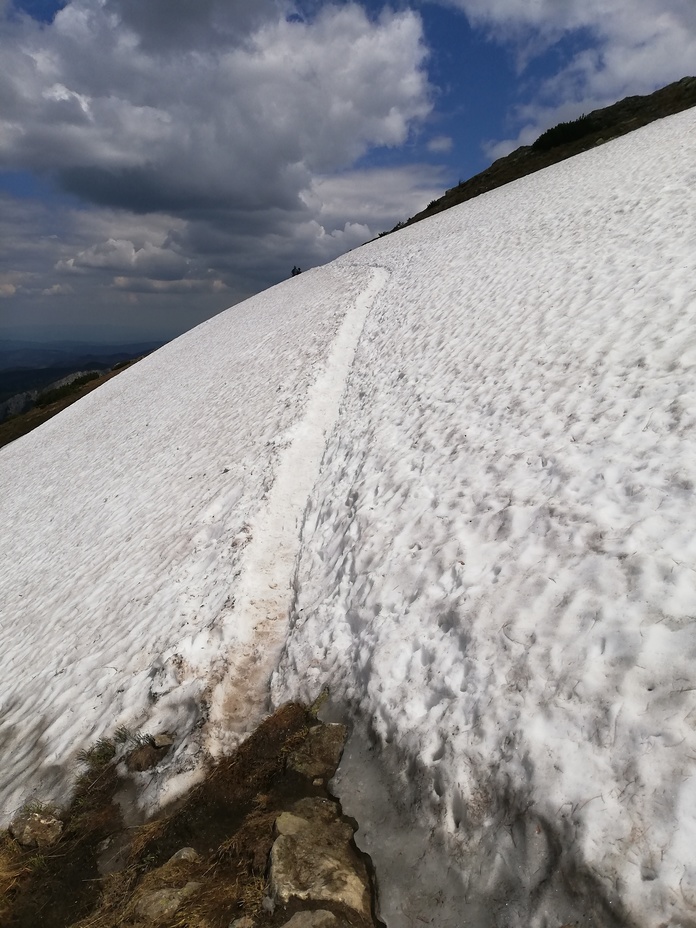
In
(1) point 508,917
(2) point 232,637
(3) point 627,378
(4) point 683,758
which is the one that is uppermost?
(3) point 627,378

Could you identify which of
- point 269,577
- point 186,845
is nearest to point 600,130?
point 269,577

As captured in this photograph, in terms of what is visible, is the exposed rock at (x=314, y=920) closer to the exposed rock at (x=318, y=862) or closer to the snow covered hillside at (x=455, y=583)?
the exposed rock at (x=318, y=862)

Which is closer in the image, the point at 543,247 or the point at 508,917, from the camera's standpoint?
the point at 508,917

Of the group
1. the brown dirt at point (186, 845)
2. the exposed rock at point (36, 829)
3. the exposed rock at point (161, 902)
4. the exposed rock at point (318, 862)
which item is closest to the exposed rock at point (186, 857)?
the brown dirt at point (186, 845)

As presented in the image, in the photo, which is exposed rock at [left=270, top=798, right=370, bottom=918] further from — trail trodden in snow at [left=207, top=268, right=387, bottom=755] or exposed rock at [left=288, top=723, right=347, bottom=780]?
trail trodden in snow at [left=207, top=268, right=387, bottom=755]

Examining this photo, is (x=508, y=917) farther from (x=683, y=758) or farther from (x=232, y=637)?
(x=232, y=637)

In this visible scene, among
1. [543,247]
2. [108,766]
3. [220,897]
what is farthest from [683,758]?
[543,247]

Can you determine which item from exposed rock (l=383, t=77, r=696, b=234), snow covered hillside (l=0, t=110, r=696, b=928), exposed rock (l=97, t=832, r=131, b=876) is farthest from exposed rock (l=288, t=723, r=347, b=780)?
exposed rock (l=383, t=77, r=696, b=234)
